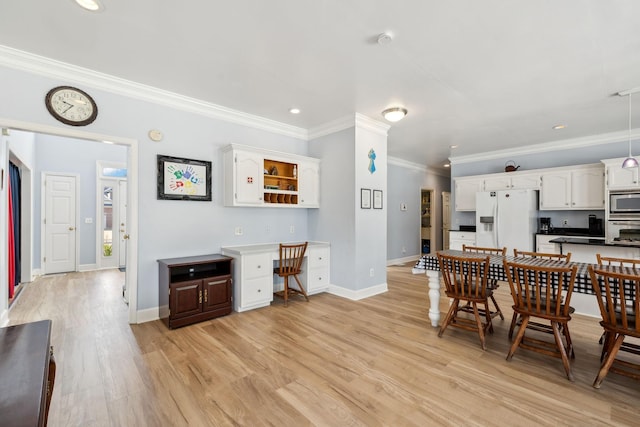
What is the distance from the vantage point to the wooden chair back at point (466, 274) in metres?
2.66

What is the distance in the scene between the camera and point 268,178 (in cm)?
434

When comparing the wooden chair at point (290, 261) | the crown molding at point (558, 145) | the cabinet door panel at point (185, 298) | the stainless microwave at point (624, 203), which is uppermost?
the crown molding at point (558, 145)

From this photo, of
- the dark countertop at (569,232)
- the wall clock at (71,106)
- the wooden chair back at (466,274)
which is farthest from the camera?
the dark countertop at (569,232)

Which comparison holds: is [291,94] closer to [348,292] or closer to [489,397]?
[348,292]

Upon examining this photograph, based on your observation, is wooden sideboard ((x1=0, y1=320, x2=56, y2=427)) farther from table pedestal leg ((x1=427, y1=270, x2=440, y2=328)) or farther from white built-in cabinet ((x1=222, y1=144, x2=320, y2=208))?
table pedestal leg ((x1=427, y1=270, x2=440, y2=328))

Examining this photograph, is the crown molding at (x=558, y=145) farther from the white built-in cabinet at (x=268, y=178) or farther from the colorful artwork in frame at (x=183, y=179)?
the colorful artwork in frame at (x=183, y=179)

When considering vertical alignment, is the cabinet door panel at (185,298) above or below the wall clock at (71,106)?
below

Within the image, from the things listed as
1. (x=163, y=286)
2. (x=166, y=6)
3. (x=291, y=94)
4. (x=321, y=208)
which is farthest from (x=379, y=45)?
(x=163, y=286)

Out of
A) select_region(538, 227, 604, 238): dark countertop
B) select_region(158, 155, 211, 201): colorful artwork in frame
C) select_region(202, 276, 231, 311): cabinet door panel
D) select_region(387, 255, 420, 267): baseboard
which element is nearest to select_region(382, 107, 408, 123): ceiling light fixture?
select_region(158, 155, 211, 201): colorful artwork in frame

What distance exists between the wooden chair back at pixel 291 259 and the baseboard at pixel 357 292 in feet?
2.55

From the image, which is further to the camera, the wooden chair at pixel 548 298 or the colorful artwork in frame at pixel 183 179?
the colorful artwork in frame at pixel 183 179

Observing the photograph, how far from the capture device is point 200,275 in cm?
351

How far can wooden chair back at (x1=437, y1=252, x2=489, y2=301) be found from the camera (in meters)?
2.66

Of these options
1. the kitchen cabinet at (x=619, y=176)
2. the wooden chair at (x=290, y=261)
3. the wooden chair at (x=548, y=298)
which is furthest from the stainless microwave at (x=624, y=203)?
the wooden chair at (x=290, y=261)
